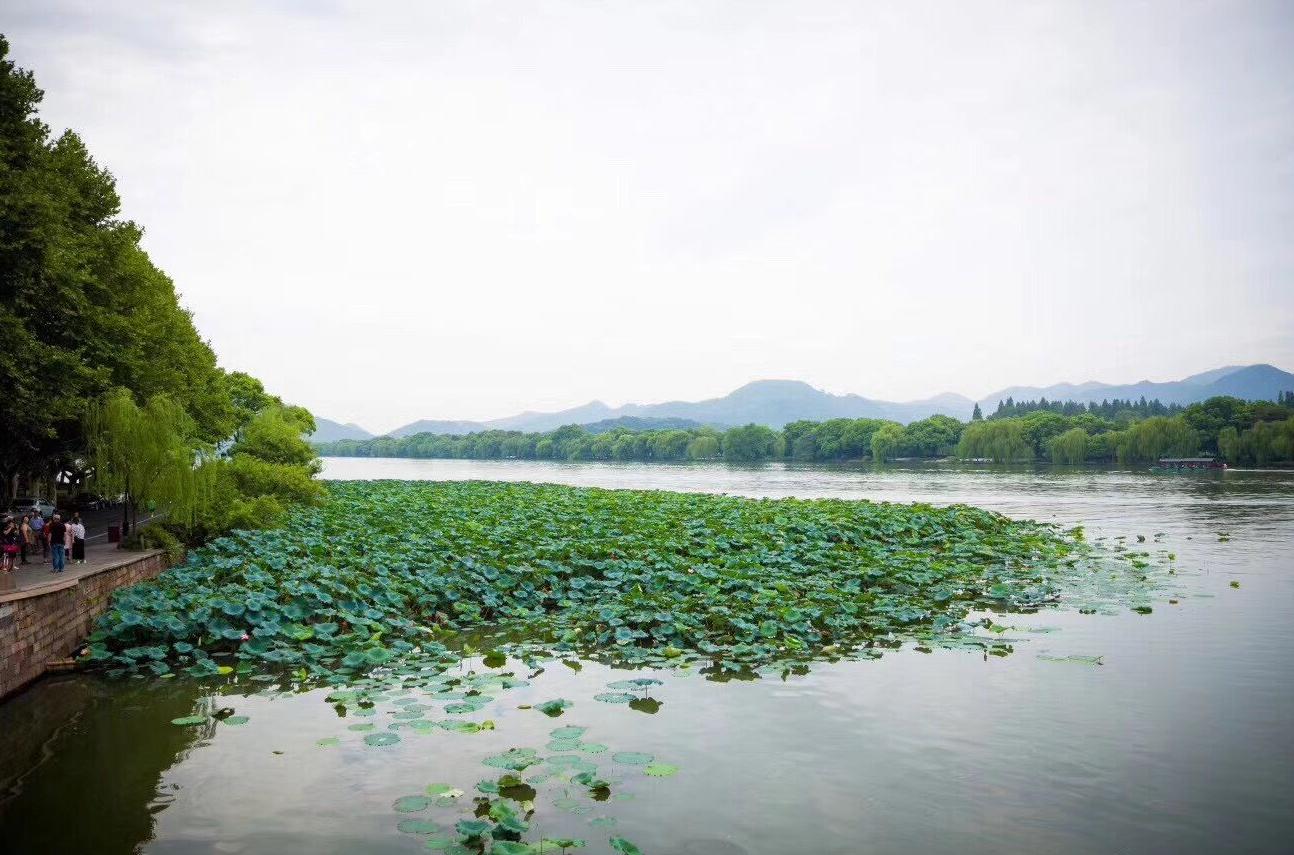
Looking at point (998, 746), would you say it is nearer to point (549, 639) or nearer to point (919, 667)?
point (919, 667)

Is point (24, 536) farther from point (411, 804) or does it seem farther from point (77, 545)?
point (411, 804)

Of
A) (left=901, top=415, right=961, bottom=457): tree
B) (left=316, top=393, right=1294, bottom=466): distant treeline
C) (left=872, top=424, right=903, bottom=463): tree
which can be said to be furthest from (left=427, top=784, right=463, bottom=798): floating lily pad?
(left=901, top=415, right=961, bottom=457): tree

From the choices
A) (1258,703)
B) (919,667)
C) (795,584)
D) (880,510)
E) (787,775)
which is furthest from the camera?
(880,510)

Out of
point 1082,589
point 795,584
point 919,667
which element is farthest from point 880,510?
point 919,667

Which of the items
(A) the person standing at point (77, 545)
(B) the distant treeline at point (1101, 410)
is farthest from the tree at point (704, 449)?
(A) the person standing at point (77, 545)

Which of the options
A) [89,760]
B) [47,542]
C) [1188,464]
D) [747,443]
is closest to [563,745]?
[89,760]

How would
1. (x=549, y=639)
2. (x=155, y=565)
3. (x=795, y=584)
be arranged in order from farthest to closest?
(x=155, y=565), (x=795, y=584), (x=549, y=639)

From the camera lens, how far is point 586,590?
1535 centimetres

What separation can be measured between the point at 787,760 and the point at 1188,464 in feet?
304

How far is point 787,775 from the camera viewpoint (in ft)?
25.4

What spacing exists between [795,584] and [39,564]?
15989 mm

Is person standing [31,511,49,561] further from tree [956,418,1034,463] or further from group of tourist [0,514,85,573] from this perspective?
tree [956,418,1034,463]

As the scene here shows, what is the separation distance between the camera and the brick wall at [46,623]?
34.9 feet

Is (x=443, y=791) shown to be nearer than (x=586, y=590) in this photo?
Yes
